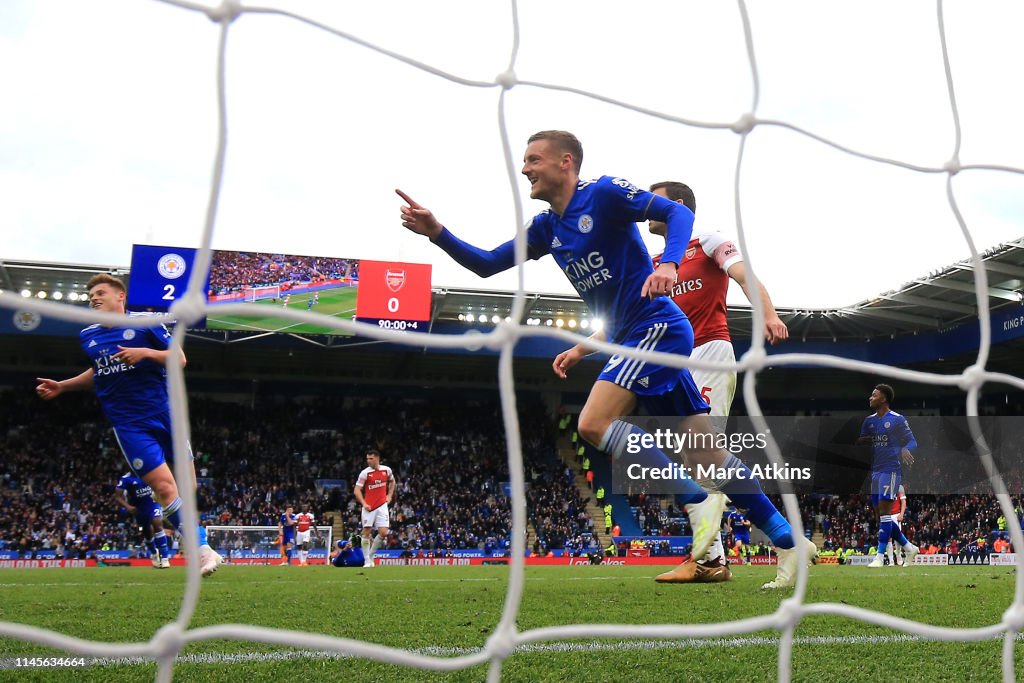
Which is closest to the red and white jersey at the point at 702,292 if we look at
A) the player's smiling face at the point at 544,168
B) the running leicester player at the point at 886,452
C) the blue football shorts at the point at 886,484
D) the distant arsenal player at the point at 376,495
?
the player's smiling face at the point at 544,168

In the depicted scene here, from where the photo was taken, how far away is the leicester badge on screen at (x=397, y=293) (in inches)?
752

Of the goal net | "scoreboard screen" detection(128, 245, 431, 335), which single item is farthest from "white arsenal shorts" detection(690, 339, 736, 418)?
the goal net

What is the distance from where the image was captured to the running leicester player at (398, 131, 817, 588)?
11.5 feet

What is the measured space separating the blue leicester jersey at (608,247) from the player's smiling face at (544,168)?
0.11 metres

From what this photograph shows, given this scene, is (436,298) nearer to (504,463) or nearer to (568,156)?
(504,463)

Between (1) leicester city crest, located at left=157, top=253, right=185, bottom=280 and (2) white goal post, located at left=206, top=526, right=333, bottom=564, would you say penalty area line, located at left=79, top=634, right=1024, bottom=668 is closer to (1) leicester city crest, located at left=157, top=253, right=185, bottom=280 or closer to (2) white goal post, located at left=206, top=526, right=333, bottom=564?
(2) white goal post, located at left=206, top=526, right=333, bottom=564

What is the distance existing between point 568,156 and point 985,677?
248 cm

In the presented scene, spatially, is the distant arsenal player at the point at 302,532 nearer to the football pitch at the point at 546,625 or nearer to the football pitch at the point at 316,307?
the football pitch at the point at 316,307

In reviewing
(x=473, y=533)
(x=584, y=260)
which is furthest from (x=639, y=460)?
(x=473, y=533)

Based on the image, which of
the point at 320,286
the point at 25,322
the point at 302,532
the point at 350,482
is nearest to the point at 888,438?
the point at 302,532

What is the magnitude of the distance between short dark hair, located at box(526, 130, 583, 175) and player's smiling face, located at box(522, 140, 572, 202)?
0.02m

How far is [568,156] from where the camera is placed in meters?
3.66

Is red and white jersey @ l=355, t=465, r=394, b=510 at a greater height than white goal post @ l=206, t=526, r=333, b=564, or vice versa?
red and white jersey @ l=355, t=465, r=394, b=510

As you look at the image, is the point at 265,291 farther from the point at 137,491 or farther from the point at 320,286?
the point at 137,491
